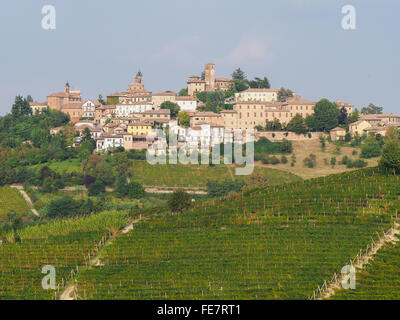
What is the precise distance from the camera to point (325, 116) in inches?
2466

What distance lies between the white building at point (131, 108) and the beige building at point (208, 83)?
557cm

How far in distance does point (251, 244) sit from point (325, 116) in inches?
1435

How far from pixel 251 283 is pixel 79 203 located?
89.7ft

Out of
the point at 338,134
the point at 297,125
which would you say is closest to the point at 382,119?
the point at 338,134

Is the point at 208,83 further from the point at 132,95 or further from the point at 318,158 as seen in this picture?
the point at 318,158

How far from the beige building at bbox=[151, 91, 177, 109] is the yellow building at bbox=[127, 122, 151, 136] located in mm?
6838

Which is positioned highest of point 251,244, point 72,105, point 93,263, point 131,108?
point 72,105

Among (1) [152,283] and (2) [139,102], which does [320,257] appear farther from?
(2) [139,102]

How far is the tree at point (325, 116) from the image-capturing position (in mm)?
62625

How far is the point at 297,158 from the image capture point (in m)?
59.0

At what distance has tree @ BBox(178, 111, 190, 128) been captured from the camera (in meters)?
63.8

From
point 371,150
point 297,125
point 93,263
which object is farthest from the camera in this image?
point 297,125

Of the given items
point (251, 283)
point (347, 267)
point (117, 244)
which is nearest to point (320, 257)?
point (347, 267)

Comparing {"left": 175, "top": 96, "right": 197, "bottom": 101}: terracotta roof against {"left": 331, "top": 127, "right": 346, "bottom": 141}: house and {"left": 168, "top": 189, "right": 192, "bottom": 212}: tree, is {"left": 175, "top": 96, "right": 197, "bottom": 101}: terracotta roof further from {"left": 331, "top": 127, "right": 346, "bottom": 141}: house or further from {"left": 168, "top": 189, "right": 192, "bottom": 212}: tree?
{"left": 168, "top": 189, "right": 192, "bottom": 212}: tree
